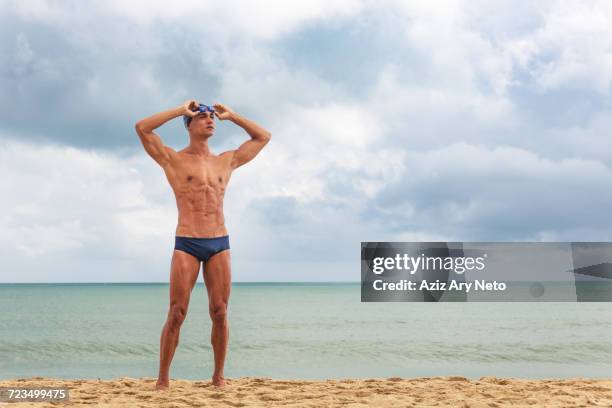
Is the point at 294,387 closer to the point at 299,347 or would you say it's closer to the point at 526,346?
the point at 299,347

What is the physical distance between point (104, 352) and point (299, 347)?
4.29 metres

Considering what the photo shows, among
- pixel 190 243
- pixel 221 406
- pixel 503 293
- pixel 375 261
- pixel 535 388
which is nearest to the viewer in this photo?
pixel 221 406

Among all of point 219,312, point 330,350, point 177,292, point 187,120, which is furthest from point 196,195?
A: point 330,350

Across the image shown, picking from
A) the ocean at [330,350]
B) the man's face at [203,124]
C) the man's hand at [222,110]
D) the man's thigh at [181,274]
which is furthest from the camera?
the ocean at [330,350]

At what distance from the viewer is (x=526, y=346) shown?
562 inches

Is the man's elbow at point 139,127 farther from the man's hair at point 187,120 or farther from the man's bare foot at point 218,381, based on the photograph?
the man's bare foot at point 218,381

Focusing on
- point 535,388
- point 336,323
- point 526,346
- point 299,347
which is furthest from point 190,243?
point 336,323

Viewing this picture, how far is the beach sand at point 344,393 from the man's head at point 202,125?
7.78 feet

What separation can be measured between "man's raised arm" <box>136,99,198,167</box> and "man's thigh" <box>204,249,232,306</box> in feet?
3.31

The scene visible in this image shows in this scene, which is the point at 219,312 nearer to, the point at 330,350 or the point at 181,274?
the point at 181,274

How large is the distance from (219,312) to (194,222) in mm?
862

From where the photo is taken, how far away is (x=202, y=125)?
5980 mm

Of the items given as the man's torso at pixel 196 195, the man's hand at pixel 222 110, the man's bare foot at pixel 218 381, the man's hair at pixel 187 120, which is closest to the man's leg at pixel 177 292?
the man's torso at pixel 196 195

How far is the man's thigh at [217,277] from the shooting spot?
5.84 m
